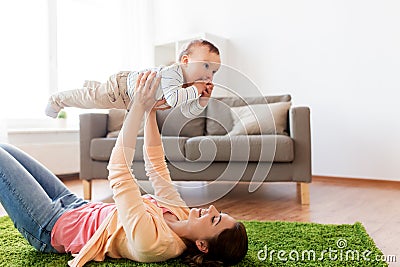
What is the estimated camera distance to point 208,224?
1273mm

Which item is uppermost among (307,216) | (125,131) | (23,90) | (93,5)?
(93,5)

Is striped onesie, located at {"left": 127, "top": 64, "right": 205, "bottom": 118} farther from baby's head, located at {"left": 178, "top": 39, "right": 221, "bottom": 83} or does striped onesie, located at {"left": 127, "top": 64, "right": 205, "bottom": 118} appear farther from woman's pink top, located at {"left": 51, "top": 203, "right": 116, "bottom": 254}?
woman's pink top, located at {"left": 51, "top": 203, "right": 116, "bottom": 254}

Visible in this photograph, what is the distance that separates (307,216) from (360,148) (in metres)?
1.71

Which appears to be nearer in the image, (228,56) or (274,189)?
(274,189)

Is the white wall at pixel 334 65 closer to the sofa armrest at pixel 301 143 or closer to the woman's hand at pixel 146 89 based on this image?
the sofa armrest at pixel 301 143

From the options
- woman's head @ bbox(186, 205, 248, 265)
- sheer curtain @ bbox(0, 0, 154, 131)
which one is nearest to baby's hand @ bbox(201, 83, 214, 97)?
woman's head @ bbox(186, 205, 248, 265)

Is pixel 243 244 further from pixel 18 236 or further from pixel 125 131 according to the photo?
pixel 18 236

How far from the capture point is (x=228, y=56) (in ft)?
14.8

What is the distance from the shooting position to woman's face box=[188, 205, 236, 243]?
1.26 meters

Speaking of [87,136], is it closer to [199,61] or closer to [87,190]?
[87,190]

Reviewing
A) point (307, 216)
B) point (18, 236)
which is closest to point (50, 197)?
point (18, 236)

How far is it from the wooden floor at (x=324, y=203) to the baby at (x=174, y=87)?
1.32ft

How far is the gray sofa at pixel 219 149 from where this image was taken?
161cm

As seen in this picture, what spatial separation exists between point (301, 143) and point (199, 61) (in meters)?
1.56
